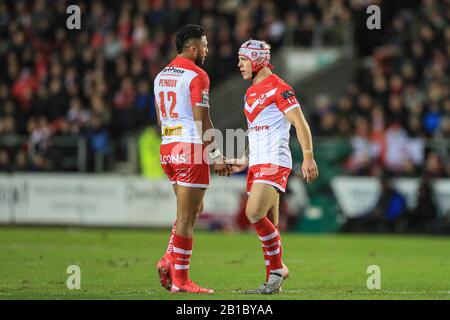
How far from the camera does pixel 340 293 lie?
11414 mm

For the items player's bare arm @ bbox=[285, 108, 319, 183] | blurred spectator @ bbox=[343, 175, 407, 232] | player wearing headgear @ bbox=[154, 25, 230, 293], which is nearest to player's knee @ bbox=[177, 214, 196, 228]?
player wearing headgear @ bbox=[154, 25, 230, 293]

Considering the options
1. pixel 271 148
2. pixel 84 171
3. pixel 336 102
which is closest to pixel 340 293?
pixel 271 148

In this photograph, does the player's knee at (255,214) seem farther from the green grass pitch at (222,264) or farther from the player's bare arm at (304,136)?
the green grass pitch at (222,264)

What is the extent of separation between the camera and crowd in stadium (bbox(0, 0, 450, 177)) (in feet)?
85.0

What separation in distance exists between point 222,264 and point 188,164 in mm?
4609

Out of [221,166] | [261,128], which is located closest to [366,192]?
[261,128]

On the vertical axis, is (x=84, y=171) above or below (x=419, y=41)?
below

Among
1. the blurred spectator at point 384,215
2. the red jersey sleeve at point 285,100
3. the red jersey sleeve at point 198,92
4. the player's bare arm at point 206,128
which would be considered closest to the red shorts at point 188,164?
the player's bare arm at point 206,128

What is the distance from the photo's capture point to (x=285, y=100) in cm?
1141

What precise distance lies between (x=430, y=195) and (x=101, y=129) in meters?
9.21

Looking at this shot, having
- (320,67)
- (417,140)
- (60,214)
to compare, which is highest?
(320,67)

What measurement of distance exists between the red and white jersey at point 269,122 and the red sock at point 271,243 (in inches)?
28.4

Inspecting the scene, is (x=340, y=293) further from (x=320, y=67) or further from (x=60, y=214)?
(x=320, y=67)

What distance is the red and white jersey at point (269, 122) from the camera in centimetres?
1152
